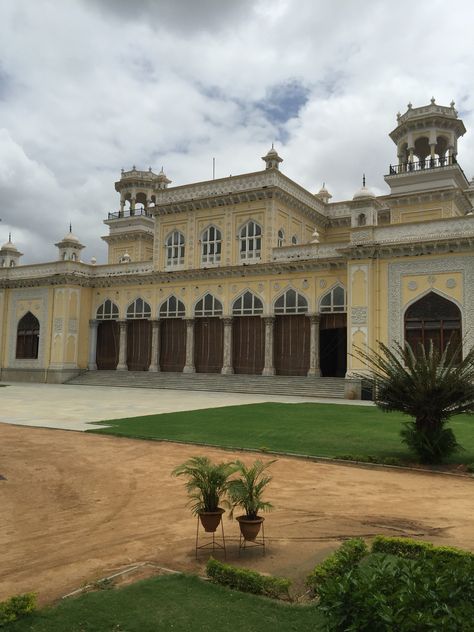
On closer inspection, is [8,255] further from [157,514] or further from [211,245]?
[157,514]

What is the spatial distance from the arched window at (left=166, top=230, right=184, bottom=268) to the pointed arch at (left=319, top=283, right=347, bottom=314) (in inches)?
404

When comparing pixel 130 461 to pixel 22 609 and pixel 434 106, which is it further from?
pixel 434 106

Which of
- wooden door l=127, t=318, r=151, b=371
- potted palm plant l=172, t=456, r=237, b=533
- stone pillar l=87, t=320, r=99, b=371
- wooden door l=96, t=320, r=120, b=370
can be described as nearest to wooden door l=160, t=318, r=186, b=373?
wooden door l=127, t=318, r=151, b=371

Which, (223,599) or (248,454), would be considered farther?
(248,454)

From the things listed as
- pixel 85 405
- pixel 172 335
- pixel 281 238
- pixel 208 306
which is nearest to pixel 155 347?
pixel 172 335

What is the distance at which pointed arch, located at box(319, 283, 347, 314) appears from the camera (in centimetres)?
2852

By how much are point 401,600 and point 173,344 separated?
104 feet

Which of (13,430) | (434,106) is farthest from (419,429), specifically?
(434,106)

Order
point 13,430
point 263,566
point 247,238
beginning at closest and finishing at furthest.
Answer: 1. point 263,566
2. point 13,430
3. point 247,238

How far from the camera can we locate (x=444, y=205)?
99.6 feet

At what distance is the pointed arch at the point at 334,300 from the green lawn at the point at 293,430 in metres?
10.3

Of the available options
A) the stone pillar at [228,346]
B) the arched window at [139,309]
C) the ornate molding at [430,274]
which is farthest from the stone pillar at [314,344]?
the arched window at [139,309]

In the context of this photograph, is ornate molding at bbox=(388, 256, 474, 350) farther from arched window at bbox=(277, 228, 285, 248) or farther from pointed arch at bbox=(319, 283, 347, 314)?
arched window at bbox=(277, 228, 285, 248)

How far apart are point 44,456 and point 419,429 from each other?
25.5 ft
